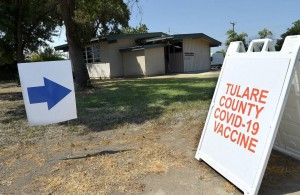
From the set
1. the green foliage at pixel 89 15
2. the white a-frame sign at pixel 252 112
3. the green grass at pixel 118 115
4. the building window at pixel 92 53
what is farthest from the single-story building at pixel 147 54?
the white a-frame sign at pixel 252 112

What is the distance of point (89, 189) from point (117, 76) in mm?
22501

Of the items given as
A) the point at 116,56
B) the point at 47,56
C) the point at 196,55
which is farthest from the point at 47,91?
the point at 47,56

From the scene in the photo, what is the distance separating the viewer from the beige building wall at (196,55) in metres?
27.0

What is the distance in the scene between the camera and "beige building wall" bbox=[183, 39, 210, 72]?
1065 inches

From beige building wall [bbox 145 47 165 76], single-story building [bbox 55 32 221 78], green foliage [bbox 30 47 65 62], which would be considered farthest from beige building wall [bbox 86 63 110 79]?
green foliage [bbox 30 47 65 62]

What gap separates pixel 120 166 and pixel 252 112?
197cm

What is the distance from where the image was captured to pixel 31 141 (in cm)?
649

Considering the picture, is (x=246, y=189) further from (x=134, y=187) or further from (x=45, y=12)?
(x=45, y=12)

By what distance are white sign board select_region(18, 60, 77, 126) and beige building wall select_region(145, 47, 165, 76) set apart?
19.8m

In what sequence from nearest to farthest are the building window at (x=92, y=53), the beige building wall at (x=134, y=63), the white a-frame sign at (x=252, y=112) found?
the white a-frame sign at (x=252, y=112), the beige building wall at (x=134, y=63), the building window at (x=92, y=53)

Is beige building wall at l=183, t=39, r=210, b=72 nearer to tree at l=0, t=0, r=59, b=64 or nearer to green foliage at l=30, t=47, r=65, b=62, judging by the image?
tree at l=0, t=0, r=59, b=64

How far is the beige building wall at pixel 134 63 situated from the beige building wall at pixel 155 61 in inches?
12.4

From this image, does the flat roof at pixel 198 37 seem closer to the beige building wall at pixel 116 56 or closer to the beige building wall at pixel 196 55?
the beige building wall at pixel 196 55

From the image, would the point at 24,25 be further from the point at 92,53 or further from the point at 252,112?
the point at 252,112
